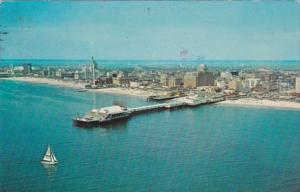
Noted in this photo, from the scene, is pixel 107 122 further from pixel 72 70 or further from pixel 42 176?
pixel 42 176

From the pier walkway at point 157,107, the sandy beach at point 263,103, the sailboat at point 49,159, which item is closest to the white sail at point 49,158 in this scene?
the sailboat at point 49,159

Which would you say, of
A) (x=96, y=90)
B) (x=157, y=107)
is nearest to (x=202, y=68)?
(x=157, y=107)

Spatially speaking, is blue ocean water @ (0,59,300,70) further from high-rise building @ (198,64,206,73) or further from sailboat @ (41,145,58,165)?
sailboat @ (41,145,58,165)

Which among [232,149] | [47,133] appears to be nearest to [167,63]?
[232,149]

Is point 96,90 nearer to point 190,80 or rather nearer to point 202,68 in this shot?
point 190,80

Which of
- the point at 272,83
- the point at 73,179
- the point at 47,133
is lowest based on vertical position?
the point at 73,179
